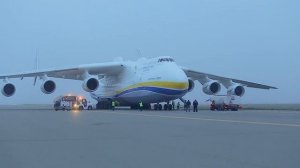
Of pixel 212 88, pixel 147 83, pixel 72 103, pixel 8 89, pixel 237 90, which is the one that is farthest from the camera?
pixel 72 103

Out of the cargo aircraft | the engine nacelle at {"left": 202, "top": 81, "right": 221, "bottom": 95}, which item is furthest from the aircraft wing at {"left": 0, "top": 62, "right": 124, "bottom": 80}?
the engine nacelle at {"left": 202, "top": 81, "right": 221, "bottom": 95}

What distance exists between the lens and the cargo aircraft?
33188 mm

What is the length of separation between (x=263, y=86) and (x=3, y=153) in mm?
34072

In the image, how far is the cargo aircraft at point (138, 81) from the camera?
3319 centimetres

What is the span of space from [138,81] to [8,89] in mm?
10559

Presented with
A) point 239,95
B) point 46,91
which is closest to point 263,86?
point 239,95

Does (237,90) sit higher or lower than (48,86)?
lower

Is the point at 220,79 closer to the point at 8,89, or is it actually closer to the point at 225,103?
the point at 225,103

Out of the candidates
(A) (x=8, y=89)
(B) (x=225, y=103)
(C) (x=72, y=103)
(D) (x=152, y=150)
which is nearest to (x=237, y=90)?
(B) (x=225, y=103)

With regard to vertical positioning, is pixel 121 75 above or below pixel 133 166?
above

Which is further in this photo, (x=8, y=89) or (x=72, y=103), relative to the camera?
(x=72, y=103)

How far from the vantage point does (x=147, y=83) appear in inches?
1356

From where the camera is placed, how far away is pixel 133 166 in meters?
6.52

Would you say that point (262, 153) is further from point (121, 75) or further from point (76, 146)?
point (121, 75)
